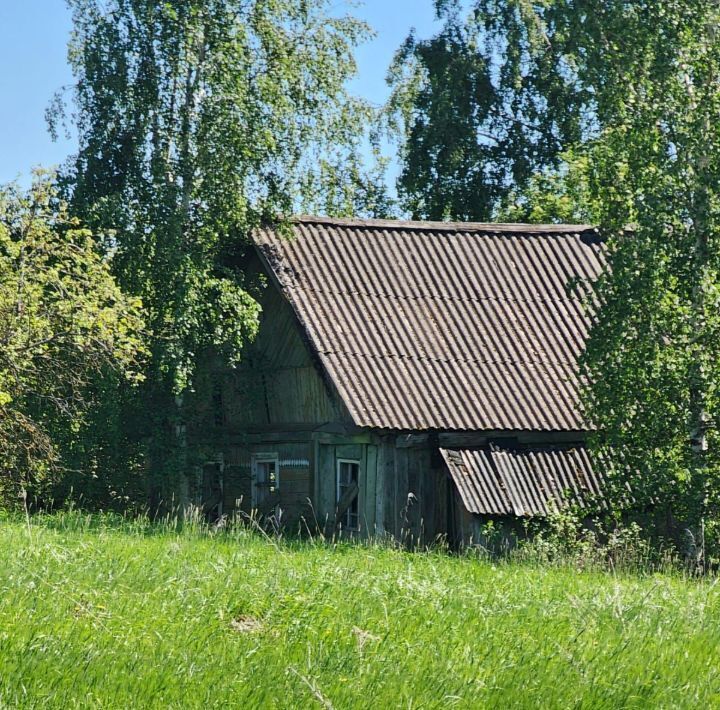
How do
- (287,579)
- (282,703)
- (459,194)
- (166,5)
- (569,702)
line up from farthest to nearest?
1. (459,194)
2. (166,5)
3. (287,579)
4. (569,702)
5. (282,703)

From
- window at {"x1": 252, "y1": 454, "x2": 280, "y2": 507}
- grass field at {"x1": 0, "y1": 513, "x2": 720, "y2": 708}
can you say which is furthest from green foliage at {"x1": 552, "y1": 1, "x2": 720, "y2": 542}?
window at {"x1": 252, "y1": 454, "x2": 280, "y2": 507}

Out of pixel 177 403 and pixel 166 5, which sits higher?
pixel 166 5

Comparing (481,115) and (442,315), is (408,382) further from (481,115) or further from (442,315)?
(481,115)

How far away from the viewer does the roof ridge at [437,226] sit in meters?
21.1

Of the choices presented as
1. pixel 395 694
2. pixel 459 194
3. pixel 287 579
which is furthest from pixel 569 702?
pixel 459 194

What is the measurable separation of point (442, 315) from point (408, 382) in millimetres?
1982

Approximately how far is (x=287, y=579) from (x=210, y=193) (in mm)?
11117

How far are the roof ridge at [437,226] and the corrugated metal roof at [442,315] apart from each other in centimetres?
2

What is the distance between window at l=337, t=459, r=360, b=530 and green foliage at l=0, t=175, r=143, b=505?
11.5ft

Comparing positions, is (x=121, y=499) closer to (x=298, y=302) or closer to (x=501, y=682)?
(x=298, y=302)

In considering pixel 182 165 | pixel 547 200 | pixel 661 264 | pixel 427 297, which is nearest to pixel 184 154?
pixel 182 165

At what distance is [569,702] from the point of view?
6816 millimetres

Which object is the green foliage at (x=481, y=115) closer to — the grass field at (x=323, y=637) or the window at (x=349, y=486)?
the window at (x=349, y=486)

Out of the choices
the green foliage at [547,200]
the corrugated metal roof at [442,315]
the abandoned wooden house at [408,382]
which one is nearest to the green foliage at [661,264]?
the abandoned wooden house at [408,382]
